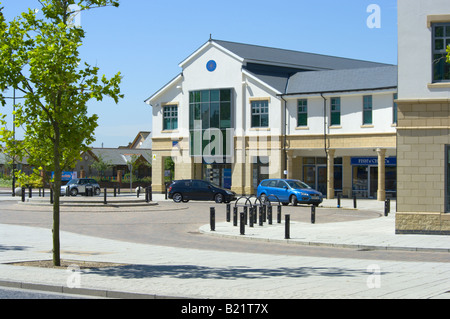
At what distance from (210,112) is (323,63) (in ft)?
40.7

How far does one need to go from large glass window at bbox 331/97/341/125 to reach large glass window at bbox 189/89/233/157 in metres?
8.26

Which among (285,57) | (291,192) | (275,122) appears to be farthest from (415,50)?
(285,57)

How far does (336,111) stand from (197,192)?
1211cm

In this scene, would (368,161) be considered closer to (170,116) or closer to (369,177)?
(369,177)

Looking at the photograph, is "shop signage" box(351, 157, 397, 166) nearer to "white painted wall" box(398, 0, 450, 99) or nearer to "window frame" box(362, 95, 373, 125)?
"window frame" box(362, 95, 373, 125)

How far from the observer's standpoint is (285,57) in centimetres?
5503

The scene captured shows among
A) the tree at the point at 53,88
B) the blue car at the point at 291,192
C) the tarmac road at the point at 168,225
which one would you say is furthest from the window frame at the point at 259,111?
the tree at the point at 53,88

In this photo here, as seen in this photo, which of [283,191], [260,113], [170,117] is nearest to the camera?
[283,191]

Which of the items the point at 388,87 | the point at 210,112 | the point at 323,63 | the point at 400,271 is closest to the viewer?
the point at 400,271

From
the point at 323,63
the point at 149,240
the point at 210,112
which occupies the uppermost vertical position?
the point at 323,63

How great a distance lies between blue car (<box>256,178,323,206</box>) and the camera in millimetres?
37344
